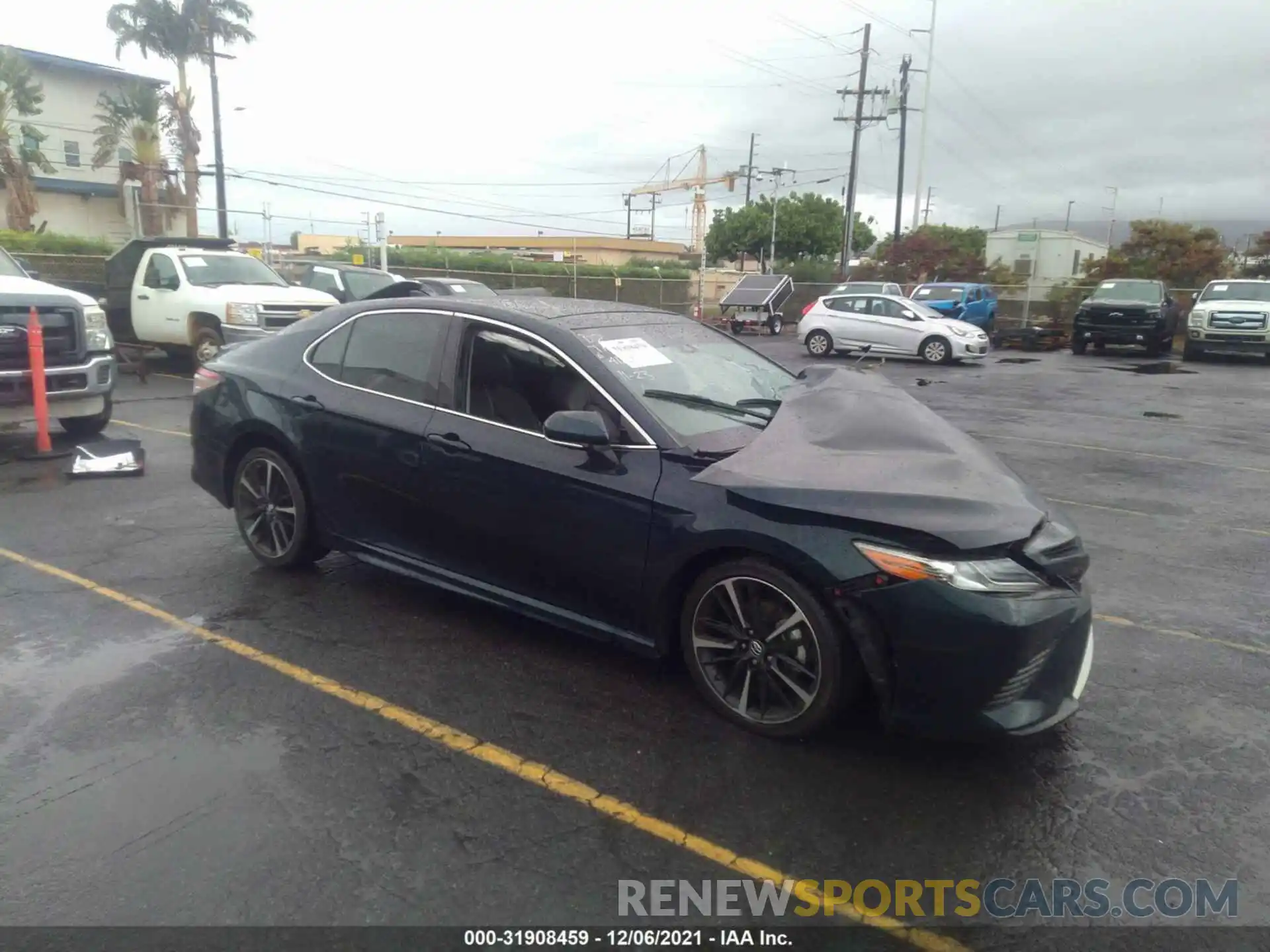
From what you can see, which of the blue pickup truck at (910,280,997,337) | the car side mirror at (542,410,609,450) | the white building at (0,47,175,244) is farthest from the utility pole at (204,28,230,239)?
the car side mirror at (542,410,609,450)

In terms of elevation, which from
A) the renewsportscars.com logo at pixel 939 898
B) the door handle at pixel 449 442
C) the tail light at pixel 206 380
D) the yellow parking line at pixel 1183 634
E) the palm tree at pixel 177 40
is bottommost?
the renewsportscars.com logo at pixel 939 898

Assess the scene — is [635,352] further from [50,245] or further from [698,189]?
[698,189]

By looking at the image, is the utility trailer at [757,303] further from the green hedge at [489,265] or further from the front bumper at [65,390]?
the front bumper at [65,390]

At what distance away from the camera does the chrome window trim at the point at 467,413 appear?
3.80 metres

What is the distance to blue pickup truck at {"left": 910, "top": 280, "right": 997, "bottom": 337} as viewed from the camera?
26.4m

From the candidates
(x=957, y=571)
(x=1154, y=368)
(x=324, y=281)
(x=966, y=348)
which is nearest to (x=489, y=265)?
(x=324, y=281)

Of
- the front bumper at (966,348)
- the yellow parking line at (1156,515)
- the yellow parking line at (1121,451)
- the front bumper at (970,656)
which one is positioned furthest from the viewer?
the front bumper at (966,348)

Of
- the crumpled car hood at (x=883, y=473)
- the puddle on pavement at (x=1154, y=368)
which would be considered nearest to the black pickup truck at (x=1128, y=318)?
the puddle on pavement at (x=1154, y=368)

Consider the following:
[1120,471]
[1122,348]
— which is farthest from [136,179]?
[1120,471]

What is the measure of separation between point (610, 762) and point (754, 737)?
576 mm

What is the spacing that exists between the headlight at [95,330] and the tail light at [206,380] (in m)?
3.69

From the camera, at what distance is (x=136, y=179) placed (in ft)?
114

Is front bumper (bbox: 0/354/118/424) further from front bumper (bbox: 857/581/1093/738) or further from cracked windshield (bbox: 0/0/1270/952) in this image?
front bumper (bbox: 857/581/1093/738)

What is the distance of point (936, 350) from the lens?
20.8 metres
